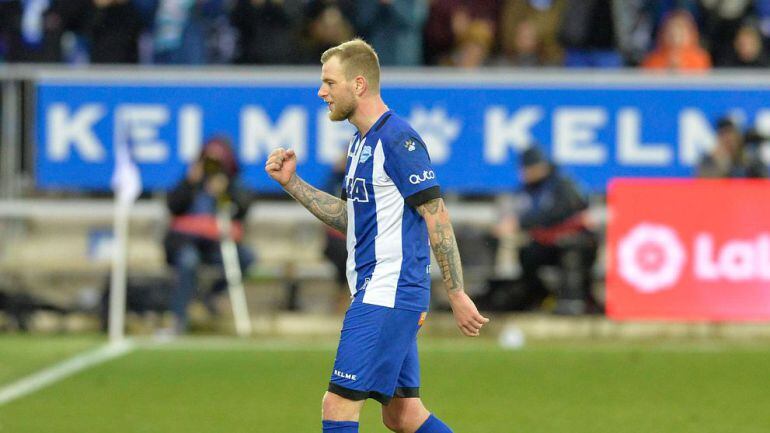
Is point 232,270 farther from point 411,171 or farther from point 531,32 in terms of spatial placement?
point 411,171

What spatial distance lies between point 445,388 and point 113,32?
24.7 feet

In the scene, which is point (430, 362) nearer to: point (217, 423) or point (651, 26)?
point (217, 423)

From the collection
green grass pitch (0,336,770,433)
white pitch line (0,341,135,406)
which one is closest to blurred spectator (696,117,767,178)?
green grass pitch (0,336,770,433)

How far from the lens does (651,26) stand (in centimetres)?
1945

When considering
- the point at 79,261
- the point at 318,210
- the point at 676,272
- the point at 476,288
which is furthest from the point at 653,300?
the point at 318,210

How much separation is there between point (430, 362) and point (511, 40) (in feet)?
18.6

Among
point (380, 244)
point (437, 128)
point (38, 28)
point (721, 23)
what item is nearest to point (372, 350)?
point (380, 244)

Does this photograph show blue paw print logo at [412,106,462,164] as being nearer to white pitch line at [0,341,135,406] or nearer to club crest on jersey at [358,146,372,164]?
white pitch line at [0,341,135,406]

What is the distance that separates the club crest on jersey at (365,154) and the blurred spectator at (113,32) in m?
11.5

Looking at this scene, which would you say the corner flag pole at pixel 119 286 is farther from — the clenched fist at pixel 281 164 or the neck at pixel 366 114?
the neck at pixel 366 114

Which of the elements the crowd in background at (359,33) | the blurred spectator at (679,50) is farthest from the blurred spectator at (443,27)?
the blurred spectator at (679,50)

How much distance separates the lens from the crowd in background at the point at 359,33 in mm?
18297

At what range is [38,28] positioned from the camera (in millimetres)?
18547

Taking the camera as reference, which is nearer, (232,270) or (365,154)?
(365,154)
